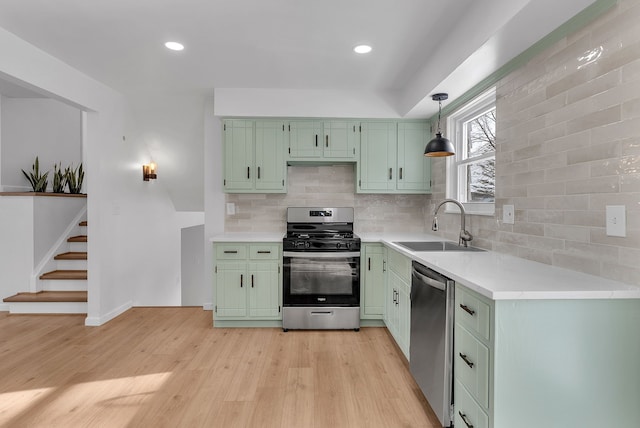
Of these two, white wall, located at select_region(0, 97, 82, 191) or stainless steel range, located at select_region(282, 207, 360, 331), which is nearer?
stainless steel range, located at select_region(282, 207, 360, 331)

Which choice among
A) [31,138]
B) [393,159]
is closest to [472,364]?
[393,159]

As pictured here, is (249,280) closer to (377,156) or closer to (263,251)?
(263,251)

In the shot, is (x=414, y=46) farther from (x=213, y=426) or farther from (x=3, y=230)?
(x=3, y=230)

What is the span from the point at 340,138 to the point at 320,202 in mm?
790

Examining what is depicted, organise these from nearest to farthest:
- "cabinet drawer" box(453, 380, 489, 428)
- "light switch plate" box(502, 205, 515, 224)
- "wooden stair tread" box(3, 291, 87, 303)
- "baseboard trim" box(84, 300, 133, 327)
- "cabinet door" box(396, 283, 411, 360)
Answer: "cabinet drawer" box(453, 380, 489, 428)
"light switch plate" box(502, 205, 515, 224)
"cabinet door" box(396, 283, 411, 360)
"baseboard trim" box(84, 300, 133, 327)
"wooden stair tread" box(3, 291, 87, 303)

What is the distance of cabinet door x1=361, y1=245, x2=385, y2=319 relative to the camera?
133 inches

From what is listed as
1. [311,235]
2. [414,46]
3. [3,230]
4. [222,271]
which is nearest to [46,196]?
[3,230]

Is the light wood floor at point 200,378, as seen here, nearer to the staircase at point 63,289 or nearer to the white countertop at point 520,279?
the staircase at point 63,289

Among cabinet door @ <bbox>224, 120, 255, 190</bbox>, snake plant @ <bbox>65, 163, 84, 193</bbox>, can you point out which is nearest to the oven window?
cabinet door @ <bbox>224, 120, 255, 190</bbox>

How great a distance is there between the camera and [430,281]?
1.95 meters

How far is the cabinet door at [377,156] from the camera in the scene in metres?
3.71

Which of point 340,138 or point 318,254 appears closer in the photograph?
point 318,254

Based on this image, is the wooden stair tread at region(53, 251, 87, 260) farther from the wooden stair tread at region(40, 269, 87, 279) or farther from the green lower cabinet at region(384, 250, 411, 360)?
the green lower cabinet at region(384, 250, 411, 360)

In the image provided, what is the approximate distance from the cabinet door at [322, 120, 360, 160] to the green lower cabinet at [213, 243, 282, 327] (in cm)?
120
